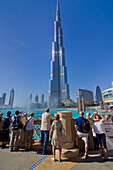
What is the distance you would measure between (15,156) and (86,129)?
9.10ft

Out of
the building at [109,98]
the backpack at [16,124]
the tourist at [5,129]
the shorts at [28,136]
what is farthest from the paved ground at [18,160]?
the building at [109,98]

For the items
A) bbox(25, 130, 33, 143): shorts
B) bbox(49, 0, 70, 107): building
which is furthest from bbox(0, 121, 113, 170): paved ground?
bbox(49, 0, 70, 107): building

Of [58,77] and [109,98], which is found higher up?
[58,77]

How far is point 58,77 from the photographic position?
16725 centimetres

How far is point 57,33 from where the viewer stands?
190 metres

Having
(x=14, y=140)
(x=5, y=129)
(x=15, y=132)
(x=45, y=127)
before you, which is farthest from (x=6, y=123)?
(x=45, y=127)

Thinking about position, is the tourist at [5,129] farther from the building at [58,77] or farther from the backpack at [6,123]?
the building at [58,77]

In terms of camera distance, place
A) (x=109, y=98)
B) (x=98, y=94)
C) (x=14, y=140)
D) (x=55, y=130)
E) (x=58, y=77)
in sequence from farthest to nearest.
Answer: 1. (x=98, y=94)
2. (x=58, y=77)
3. (x=109, y=98)
4. (x=14, y=140)
5. (x=55, y=130)

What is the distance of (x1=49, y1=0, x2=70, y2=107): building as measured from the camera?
6216 inches

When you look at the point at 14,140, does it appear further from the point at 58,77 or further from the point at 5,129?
the point at 58,77

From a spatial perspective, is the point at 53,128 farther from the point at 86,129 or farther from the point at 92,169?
the point at 92,169

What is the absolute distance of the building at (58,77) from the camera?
518 feet

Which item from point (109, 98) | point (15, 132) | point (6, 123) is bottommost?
point (15, 132)

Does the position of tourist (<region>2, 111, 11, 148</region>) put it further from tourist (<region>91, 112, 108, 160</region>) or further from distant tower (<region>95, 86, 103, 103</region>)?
distant tower (<region>95, 86, 103, 103</region>)
